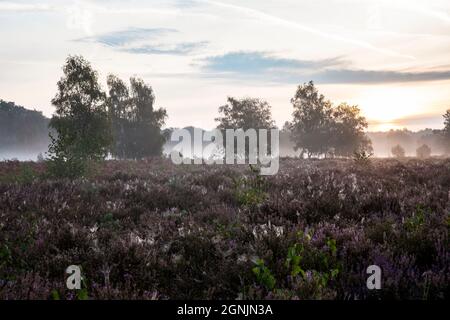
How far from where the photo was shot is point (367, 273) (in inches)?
A: 147

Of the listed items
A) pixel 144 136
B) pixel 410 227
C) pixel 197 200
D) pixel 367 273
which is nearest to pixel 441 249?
pixel 410 227

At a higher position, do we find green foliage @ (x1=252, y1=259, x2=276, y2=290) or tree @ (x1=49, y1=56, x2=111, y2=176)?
tree @ (x1=49, y1=56, x2=111, y2=176)

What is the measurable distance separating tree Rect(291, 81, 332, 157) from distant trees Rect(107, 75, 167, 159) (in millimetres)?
24819

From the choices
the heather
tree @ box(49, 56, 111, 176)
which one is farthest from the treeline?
the heather

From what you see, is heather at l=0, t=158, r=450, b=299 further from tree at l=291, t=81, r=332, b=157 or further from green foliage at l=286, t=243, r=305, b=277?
tree at l=291, t=81, r=332, b=157

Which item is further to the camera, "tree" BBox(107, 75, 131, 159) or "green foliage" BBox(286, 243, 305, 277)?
"tree" BBox(107, 75, 131, 159)

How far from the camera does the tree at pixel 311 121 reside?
72938mm

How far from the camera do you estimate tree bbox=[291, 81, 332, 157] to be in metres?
72.9

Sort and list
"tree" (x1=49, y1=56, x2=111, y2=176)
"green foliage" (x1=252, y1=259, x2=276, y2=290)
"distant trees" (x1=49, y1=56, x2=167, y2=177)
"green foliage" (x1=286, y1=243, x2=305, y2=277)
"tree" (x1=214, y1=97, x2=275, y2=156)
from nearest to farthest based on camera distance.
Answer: "green foliage" (x1=252, y1=259, x2=276, y2=290)
"green foliage" (x1=286, y1=243, x2=305, y2=277)
"distant trees" (x1=49, y1=56, x2=167, y2=177)
"tree" (x1=49, y1=56, x2=111, y2=176)
"tree" (x1=214, y1=97, x2=275, y2=156)

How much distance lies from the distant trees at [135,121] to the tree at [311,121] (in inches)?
977

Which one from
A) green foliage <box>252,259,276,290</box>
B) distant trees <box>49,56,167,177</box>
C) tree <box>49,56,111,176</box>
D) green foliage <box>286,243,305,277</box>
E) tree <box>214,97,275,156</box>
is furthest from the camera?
tree <box>214,97,275,156</box>

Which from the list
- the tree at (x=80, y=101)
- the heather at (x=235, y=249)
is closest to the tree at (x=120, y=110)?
the tree at (x=80, y=101)

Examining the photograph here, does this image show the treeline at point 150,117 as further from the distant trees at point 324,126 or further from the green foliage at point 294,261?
the green foliage at point 294,261
